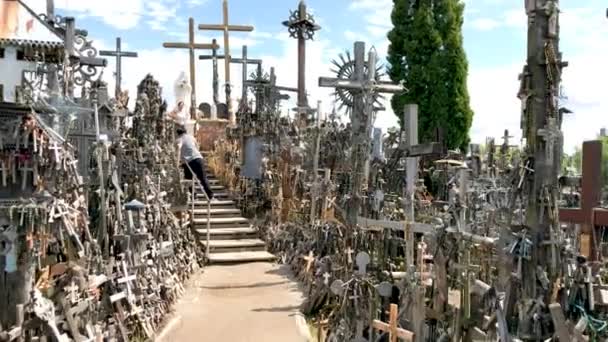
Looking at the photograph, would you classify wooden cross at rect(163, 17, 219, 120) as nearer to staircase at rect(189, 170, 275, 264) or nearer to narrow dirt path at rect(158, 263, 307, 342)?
staircase at rect(189, 170, 275, 264)

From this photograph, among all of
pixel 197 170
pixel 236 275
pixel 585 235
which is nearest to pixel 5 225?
pixel 236 275

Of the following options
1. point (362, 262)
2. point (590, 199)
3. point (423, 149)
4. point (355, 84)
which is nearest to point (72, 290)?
point (362, 262)

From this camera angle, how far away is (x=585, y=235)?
9656 mm

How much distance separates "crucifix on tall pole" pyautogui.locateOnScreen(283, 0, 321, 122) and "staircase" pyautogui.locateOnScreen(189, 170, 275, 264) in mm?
5094

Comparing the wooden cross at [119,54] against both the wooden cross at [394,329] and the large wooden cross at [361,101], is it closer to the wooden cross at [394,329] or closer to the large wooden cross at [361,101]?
the large wooden cross at [361,101]

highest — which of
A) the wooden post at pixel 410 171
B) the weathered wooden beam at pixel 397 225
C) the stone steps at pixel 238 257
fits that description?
the wooden post at pixel 410 171

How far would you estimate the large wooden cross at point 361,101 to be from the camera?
9711 millimetres

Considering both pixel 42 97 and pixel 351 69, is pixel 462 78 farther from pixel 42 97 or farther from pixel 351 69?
pixel 42 97

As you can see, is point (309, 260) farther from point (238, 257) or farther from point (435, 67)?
point (435, 67)

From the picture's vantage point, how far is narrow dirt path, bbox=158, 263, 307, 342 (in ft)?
27.7

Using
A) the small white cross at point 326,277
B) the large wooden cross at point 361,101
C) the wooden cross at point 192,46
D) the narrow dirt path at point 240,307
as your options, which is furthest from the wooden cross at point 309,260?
the wooden cross at point 192,46

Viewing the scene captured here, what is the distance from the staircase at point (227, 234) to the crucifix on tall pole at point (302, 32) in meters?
5.09

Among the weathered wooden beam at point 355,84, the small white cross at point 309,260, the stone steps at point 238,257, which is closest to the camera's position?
the weathered wooden beam at point 355,84

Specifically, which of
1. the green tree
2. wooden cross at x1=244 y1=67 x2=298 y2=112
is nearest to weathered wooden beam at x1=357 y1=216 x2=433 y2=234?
wooden cross at x1=244 y1=67 x2=298 y2=112
